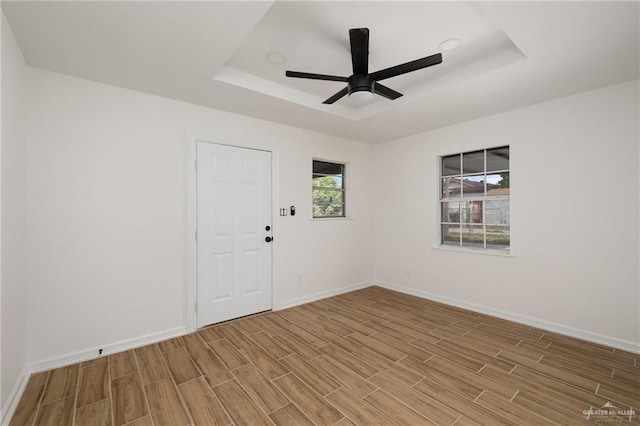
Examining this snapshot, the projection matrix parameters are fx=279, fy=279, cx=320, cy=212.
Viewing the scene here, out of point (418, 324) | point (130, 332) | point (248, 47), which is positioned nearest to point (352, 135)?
point (248, 47)

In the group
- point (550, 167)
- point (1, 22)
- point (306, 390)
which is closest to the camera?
point (1, 22)

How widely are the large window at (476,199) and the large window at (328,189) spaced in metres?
1.61

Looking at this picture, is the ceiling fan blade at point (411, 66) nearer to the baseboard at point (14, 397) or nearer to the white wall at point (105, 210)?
the white wall at point (105, 210)

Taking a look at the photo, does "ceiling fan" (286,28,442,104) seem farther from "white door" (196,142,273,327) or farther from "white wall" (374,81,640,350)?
"white wall" (374,81,640,350)

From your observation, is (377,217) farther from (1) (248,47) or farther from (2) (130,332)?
(2) (130,332)

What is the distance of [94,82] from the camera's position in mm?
2635

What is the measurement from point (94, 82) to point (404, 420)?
12.5 ft

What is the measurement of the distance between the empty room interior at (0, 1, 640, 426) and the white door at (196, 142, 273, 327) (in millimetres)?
26

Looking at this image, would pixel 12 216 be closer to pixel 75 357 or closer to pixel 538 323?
pixel 75 357

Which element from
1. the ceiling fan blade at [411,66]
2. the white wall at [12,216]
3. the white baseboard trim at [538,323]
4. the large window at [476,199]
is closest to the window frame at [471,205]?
the large window at [476,199]

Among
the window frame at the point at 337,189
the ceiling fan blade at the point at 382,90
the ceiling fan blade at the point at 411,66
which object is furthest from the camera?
the window frame at the point at 337,189

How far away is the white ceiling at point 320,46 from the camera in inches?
70.4

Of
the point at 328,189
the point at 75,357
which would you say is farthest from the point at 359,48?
the point at 75,357

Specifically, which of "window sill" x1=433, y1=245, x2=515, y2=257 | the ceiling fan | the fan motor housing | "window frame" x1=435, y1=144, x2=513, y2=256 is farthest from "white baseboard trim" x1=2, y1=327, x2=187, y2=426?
"window frame" x1=435, y1=144, x2=513, y2=256
